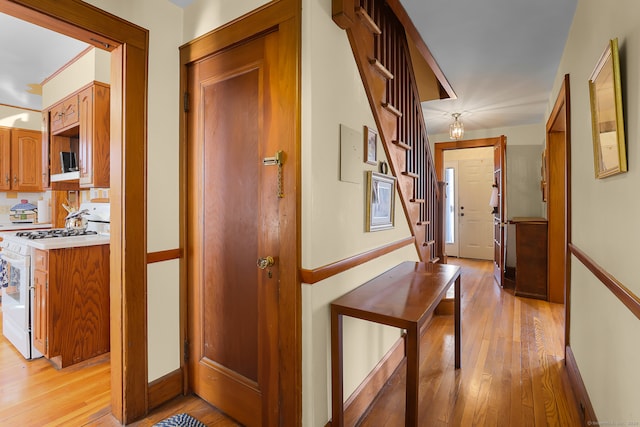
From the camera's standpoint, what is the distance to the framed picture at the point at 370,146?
188 centimetres

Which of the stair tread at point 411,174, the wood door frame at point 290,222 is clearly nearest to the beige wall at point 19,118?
the wood door frame at point 290,222

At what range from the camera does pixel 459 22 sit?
221 centimetres

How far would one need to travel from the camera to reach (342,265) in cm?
165

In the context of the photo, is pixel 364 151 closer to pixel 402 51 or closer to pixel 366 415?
pixel 402 51

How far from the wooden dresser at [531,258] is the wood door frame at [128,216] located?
13.5 ft

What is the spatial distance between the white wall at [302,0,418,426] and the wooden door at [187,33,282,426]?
183 mm

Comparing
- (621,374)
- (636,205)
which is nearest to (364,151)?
(636,205)

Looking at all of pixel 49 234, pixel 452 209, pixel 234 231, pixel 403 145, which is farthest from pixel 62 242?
pixel 452 209

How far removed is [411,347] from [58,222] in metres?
4.16

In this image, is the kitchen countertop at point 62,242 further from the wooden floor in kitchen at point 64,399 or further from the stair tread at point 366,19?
the stair tread at point 366,19

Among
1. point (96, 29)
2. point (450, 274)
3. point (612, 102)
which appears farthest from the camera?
point (450, 274)

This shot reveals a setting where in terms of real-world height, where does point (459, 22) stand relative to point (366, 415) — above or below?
above

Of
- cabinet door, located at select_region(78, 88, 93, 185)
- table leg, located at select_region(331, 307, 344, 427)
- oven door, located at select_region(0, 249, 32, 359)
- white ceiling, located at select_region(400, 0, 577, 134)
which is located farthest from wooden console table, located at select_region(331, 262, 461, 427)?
oven door, located at select_region(0, 249, 32, 359)

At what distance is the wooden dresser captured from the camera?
3875mm
